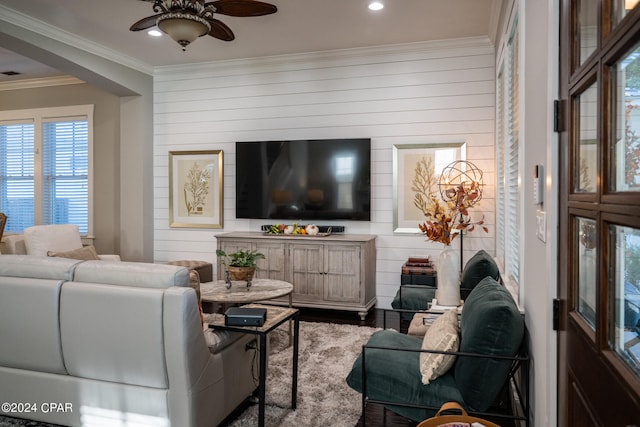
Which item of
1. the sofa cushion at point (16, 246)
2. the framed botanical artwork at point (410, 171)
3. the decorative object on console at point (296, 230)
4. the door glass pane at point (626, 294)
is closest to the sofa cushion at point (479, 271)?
the framed botanical artwork at point (410, 171)

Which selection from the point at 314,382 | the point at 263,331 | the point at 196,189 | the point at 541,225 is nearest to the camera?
the point at 541,225

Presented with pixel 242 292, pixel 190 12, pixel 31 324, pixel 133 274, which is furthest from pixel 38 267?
pixel 190 12

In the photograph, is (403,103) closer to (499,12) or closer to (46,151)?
(499,12)

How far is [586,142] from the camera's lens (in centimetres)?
129

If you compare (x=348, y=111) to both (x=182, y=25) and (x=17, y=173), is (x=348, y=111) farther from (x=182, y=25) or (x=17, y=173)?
(x=17, y=173)

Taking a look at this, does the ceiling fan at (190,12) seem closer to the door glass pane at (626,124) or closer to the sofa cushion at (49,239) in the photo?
the sofa cushion at (49,239)

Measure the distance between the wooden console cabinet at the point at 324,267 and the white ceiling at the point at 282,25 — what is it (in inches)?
85.8

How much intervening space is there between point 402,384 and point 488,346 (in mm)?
459

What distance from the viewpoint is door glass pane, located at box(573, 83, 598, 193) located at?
3.91ft

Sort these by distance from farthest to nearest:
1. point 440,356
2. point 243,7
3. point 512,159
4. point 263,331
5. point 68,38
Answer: point 68,38 → point 243,7 → point 512,159 → point 263,331 → point 440,356

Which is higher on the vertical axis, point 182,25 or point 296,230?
point 182,25

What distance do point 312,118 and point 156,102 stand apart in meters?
2.28

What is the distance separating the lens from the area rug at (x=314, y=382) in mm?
2615

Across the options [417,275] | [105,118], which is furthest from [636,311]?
[105,118]
